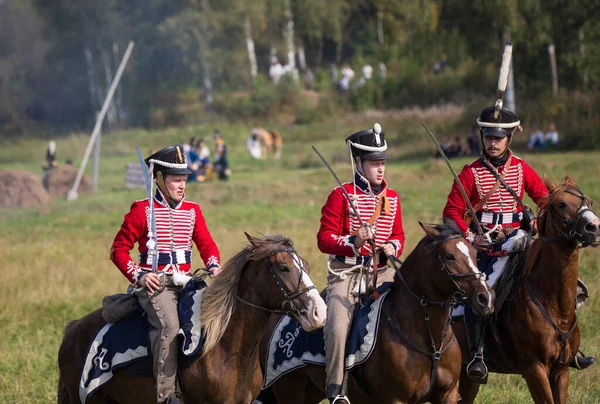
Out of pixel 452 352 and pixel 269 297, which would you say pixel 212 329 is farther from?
pixel 452 352

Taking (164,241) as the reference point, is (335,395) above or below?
below

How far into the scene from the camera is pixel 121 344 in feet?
25.5

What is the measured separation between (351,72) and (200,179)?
26031mm

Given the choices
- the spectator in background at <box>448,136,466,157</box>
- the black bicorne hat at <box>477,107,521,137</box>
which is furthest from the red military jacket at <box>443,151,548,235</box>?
the spectator in background at <box>448,136,466,157</box>

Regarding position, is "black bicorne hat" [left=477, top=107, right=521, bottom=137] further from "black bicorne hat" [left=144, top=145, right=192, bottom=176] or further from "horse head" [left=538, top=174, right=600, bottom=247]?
"black bicorne hat" [left=144, top=145, right=192, bottom=176]

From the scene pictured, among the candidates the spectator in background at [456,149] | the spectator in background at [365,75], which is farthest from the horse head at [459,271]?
the spectator in background at [365,75]

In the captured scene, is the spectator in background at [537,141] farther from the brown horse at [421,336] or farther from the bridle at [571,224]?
the brown horse at [421,336]

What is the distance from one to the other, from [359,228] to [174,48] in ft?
188

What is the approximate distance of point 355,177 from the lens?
834cm

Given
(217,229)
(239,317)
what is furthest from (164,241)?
(217,229)

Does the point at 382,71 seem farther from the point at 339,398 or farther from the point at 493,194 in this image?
the point at 339,398

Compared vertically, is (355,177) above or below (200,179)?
above

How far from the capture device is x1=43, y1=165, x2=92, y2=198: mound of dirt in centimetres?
3469

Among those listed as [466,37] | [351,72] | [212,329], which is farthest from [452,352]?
[351,72]
